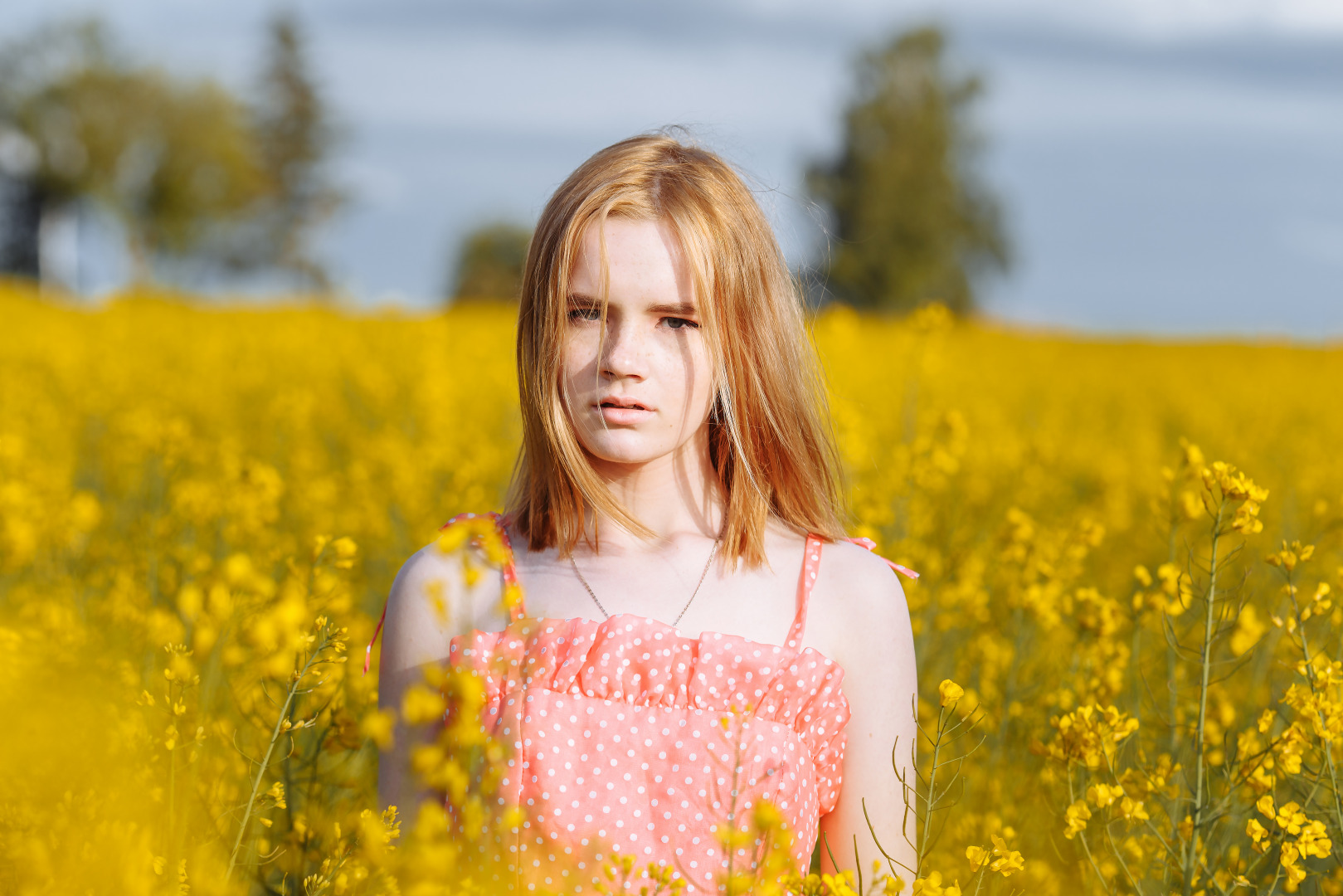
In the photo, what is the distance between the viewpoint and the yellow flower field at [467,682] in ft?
4.09

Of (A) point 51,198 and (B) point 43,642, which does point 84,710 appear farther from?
(A) point 51,198

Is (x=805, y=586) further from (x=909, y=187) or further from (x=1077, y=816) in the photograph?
(x=909, y=187)

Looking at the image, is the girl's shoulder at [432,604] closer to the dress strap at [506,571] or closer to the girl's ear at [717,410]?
the dress strap at [506,571]

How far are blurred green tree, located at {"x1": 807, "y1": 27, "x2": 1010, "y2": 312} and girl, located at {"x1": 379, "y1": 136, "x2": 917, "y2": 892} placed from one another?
3028 centimetres

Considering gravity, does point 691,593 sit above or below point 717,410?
below

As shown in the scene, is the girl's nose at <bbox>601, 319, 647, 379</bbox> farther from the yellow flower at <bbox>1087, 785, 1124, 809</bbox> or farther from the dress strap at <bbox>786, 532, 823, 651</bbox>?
the yellow flower at <bbox>1087, 785, 1124, 809</bbox>

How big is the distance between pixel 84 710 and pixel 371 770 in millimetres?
1011

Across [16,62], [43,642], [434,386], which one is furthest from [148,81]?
[43,642]

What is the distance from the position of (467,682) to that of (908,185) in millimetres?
32750

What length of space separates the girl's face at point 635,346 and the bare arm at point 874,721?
35cm

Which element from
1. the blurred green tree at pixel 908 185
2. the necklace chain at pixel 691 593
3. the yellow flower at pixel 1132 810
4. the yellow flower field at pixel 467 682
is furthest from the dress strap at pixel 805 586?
the blurred green tree at pixel 908 185

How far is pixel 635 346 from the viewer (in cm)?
154

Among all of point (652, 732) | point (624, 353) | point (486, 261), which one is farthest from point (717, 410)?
point (486, 261)

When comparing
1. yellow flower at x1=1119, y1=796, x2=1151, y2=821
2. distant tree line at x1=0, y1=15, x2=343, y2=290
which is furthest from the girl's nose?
distant tree line at x1=0, y1=15, x2=343, y2=290
